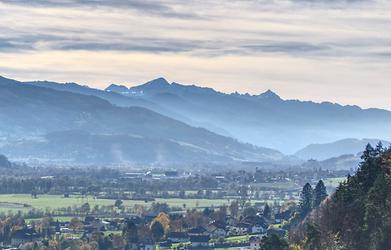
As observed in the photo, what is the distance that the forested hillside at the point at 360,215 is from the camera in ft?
193

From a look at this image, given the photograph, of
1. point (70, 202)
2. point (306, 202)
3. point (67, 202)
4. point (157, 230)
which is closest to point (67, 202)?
point (67, 202)

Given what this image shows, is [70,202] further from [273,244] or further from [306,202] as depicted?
[273,244]

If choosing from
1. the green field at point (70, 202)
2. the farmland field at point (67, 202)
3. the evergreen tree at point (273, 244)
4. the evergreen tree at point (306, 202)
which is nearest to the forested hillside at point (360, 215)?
the evergreen tree at point (273, 244)

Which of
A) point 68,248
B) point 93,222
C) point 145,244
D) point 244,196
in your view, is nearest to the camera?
point 68,248

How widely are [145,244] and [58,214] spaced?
44015 mm

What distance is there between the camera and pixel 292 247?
6675 cm

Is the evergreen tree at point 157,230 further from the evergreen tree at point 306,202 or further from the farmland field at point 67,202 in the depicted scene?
the farmland field at point 67,202

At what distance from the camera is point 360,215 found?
6500 cm

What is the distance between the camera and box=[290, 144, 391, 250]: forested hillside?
58.7 metres

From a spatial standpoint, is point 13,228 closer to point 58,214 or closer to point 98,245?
point 98,245

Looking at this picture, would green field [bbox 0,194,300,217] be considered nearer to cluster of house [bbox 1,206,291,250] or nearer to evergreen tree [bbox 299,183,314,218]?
cluster of house [bbox 1,206,291,250]

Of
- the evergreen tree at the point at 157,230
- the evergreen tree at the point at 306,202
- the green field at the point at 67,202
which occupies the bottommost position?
the evergreen tree at the point at 157,230

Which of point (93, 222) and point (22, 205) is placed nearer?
point (93, 222)

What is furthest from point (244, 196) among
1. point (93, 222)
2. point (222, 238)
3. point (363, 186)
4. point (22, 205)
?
point (363, 186)
